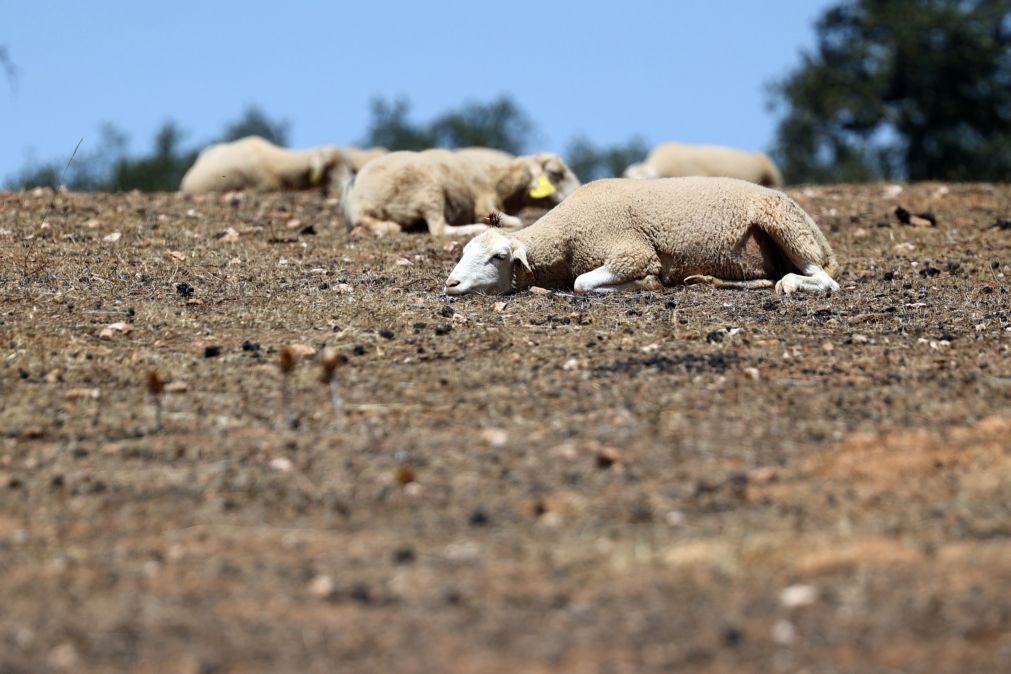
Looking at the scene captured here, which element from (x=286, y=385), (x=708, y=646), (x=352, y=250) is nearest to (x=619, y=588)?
(x=708, y=646)

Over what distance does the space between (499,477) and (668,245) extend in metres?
4.99

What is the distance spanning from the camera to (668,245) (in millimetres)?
10922

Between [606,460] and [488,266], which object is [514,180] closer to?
[488,266]

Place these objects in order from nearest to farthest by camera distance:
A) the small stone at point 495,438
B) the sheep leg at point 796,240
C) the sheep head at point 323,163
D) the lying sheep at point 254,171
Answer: the small stone at point 495,438 → the sheep leg at point 796,240 → the sheep head at point 323,163 → the lying sheep at point 254,171

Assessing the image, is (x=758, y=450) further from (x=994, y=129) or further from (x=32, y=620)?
(x=994, y=129)

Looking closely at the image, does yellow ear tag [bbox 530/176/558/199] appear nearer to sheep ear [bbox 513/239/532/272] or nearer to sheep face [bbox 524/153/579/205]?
sheep face [bbox 524/153/579/205]

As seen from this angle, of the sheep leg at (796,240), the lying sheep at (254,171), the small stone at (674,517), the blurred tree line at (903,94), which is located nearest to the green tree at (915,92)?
the blurred tree line at (903,94)

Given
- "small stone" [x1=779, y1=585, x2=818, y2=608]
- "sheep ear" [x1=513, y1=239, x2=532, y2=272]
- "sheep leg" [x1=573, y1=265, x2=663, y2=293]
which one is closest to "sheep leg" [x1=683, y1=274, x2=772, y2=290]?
"sheep leg" [x1=573, y1=265, x2=663, y2=293]

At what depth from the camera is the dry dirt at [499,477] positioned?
4.62 m

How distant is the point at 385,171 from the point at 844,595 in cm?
1024

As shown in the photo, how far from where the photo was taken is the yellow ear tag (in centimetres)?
1547

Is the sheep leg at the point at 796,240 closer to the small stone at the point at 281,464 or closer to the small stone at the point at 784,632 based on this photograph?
the small stone at the point at 281,464

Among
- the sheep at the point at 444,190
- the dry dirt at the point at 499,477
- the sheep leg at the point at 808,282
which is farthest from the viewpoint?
the sheep at the point at 444,190

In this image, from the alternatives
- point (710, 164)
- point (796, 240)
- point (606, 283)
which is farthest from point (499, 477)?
point (710, 164)
